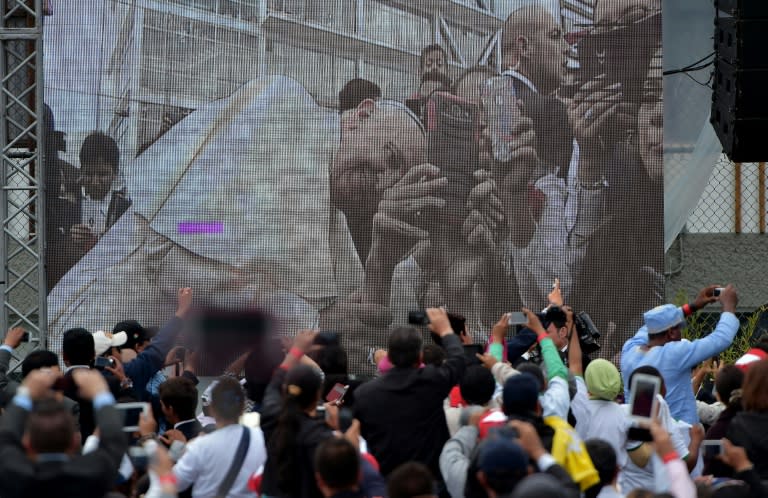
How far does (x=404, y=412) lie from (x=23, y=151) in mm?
6343

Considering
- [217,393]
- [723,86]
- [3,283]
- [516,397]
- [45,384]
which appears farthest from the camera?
[3,283]

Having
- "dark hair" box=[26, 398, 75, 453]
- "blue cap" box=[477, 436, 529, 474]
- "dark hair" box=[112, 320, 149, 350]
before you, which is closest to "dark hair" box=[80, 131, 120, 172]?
"dark hair" box=[112, 320, 149, 350]

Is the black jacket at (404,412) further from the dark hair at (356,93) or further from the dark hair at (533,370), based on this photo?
the dark hair at (356,93)

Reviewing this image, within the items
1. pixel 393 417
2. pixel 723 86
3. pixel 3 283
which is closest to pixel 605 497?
pixel 393 417

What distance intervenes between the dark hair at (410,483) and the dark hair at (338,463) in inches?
6.8

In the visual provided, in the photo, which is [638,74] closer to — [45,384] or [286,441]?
[286,441]

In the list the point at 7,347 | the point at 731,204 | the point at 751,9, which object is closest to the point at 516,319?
the point at 7,347

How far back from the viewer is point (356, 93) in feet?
31.3

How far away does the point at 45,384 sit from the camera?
4.01m

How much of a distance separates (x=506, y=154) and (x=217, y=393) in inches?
205

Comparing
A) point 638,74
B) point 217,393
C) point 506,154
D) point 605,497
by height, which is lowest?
point 605,497

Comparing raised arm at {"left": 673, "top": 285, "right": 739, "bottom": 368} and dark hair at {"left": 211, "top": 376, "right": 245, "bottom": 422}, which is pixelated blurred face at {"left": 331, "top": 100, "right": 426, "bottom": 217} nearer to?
raised arm at {"left": 673, "top": 285, "right": 739, "bottom": 368}

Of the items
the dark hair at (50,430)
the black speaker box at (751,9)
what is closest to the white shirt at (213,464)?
the dark hair at (50,430)

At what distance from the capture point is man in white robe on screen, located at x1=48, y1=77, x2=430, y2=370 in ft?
31.2
